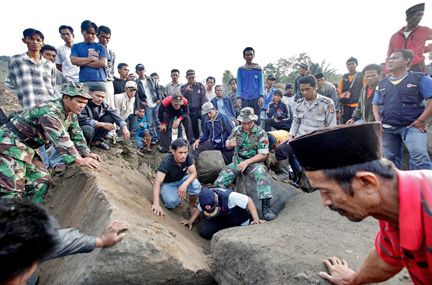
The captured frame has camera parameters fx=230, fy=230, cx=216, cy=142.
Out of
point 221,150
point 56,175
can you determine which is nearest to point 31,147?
point 56,175

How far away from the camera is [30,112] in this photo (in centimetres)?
236

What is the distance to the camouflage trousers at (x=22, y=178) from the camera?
7.14 ft

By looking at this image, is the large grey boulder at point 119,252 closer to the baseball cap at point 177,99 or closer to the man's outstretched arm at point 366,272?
the man's outstretched arm at point 366,272

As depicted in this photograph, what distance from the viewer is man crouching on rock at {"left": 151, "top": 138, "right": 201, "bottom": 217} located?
3.46 metres

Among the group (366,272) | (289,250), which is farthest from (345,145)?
(289,250)

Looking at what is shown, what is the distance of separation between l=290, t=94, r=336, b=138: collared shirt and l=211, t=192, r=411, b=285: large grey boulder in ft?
5.66

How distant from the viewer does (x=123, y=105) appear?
5.16m

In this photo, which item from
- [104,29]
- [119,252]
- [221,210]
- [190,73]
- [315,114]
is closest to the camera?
[119,252]

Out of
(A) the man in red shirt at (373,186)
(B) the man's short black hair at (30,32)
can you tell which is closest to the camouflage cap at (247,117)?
(A) the man in red shirt at (373,186)

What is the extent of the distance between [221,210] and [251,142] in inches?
52.4

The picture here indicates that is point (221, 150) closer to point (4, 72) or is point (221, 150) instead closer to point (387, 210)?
point (387, 210)

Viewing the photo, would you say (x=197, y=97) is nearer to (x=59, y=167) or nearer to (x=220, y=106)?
(x=220, y=106)

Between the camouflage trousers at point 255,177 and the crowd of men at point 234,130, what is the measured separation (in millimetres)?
17

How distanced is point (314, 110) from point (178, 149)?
2352mm
